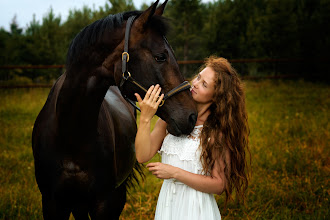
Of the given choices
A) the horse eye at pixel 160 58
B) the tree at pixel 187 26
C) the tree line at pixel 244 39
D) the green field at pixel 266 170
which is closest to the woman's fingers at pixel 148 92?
the horse eye at pixel 160 58

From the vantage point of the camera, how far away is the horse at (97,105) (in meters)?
1.58

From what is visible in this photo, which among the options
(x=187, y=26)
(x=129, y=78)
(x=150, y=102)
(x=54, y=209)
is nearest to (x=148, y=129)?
(x=150, y=102)

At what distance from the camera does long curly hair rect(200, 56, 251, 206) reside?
1647 mm

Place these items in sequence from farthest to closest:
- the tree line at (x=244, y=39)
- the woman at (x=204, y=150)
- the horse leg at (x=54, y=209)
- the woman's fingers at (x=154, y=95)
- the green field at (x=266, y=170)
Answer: the tree line at (x=244, y=39)
the green field at (x=266, y=170)
the horse leg at (x=54, y=209)
the woman at (x=204, y=150)
the woman's fingers at (x=154, y=95)

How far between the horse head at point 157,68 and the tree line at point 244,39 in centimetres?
904

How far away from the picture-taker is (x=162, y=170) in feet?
5.21

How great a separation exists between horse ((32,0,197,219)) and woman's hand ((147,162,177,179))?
0.20m

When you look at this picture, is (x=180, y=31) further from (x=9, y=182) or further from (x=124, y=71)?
(x=124, y=71)

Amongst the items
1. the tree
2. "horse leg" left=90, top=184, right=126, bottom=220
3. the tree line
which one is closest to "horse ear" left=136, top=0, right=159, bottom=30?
"horse leg" left=90, top=184, right=126, bottom=220

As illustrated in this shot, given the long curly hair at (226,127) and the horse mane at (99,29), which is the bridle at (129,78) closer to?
the horse mane at (99,29)

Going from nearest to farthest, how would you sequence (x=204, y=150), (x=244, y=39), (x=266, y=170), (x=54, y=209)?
(x=204, y=150)
(x=54, y=209)
(x=266, y=170)
(x=244, y=39)

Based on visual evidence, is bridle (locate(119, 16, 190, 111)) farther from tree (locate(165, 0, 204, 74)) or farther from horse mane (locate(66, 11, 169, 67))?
tree (locate(165, 0, 204, 74))

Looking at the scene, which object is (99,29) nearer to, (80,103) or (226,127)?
(80,103)

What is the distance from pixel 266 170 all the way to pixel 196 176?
2541 millimetres
